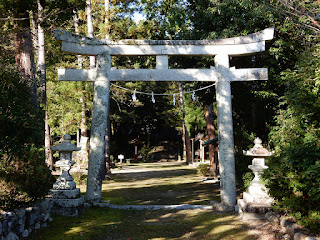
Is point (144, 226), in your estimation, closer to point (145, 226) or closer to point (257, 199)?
point (145, 226)

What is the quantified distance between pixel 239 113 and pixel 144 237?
940 cm

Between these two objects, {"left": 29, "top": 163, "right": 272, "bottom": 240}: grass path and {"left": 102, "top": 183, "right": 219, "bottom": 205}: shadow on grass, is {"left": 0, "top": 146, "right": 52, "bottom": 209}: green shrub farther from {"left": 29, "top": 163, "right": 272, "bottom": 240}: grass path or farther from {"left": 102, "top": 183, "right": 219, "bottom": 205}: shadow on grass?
{"left": 102, "top": 183, "right": 219, "bottom": 205}: shadow on grass

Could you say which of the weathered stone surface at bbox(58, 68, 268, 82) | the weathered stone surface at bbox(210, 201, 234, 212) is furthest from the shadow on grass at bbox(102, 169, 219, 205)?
the weathered stone surface at bbox(58, 68, 268, 82)

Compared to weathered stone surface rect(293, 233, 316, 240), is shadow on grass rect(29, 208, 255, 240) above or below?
below

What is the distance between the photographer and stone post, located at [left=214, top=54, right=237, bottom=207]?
8.25m

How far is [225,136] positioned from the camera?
8.48 metres

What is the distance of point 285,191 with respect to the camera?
519 centimetres

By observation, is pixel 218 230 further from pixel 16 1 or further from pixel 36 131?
pixel 16 1

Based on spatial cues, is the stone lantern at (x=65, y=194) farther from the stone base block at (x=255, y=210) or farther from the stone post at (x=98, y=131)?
the stone base block at (x=255, y=210)

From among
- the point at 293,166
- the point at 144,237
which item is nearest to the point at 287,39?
the point at 293,166

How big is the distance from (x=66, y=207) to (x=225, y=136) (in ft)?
15.4

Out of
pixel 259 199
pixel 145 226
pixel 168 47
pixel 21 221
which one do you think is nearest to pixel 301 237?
pixel 259 199

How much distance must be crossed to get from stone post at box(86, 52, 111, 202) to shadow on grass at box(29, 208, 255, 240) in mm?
696

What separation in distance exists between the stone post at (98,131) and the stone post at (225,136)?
3.35 meters
